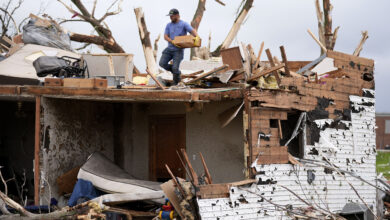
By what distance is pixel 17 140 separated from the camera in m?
13.0

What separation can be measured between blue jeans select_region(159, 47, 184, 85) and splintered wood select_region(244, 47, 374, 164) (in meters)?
1.75

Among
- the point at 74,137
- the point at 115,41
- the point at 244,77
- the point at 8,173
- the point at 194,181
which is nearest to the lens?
the point at 194,181

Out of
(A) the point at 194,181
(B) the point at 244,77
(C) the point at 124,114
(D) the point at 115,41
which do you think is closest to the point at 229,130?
(B) the point at 244,77

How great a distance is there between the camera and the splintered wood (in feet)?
27.7

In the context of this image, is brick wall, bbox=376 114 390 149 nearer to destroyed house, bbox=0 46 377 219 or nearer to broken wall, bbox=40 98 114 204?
destroyed house, bbox=0 46 377 219

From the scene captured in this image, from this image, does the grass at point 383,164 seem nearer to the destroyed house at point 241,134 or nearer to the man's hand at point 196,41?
the destroyed house at point 241,134

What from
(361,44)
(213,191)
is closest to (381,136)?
(361,44)

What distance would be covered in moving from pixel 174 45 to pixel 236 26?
352 inches

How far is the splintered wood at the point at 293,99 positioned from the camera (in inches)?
332

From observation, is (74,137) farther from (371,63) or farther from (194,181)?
(371,63)

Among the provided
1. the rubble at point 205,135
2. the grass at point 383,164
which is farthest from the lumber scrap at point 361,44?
the grass at point 383,164

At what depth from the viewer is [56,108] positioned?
31.9 feet

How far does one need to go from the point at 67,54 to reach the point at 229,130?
14.5ft

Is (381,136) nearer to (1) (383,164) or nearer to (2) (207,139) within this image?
(1) (383,164)
